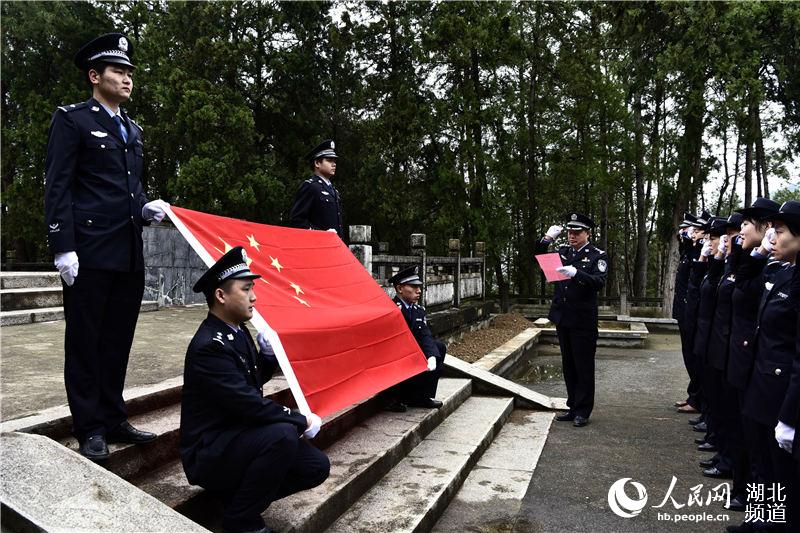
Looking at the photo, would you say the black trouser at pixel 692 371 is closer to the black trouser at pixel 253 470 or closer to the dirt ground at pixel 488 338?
the dirt ground at pixel 488 338

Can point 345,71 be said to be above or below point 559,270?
above

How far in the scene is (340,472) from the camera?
12.6ft

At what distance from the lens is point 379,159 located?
64.0ft

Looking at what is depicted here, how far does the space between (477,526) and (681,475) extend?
206 centimetres

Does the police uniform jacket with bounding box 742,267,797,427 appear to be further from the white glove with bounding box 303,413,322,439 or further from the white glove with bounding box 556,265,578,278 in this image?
the white glove with bounding box 556,265,578,278

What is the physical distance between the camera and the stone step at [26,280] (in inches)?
294

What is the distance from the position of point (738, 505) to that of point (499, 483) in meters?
1.63

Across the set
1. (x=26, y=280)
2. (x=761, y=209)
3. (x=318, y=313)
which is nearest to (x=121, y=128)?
(x=318, y=313)

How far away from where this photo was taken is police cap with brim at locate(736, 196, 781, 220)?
390cm

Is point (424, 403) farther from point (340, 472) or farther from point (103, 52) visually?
point (103, 52)

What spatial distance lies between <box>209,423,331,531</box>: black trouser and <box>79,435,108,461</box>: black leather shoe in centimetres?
50

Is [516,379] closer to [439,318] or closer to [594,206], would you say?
[439,318]

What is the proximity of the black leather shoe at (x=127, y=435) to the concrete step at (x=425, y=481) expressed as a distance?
3.62ft

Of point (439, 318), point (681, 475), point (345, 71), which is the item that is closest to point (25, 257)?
point (345, 71)
